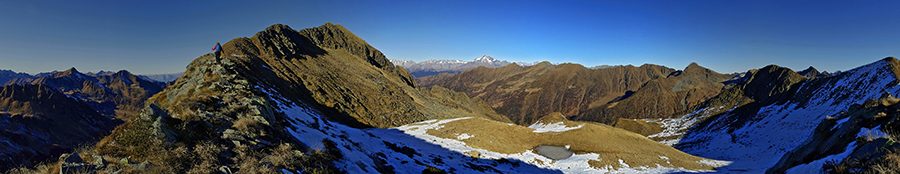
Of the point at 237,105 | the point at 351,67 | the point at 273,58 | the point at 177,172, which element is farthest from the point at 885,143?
the point at 351,67

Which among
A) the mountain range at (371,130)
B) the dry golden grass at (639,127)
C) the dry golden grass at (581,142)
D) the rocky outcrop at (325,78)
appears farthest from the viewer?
the dry golden grass at (639,127)

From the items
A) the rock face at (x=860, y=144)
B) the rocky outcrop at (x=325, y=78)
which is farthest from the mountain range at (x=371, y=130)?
the rocky outcrop at (x=325, y=78)

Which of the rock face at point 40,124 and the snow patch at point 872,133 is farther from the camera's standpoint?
the rock face at point 40,124

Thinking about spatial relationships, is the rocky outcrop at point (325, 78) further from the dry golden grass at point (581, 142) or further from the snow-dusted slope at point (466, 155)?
the dry golden grass at point (581, 142)

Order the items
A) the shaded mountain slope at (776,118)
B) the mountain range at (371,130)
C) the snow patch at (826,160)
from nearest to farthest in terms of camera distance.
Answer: the mountain range at (371,130) < the snow patch at (826,160) < the shaded mountain slope at (776,118)

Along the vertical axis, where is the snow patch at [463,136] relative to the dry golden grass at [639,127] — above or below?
above

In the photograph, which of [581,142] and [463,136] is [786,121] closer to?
[581,142]

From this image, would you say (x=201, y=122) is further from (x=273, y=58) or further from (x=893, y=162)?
(x=273, y=58)
